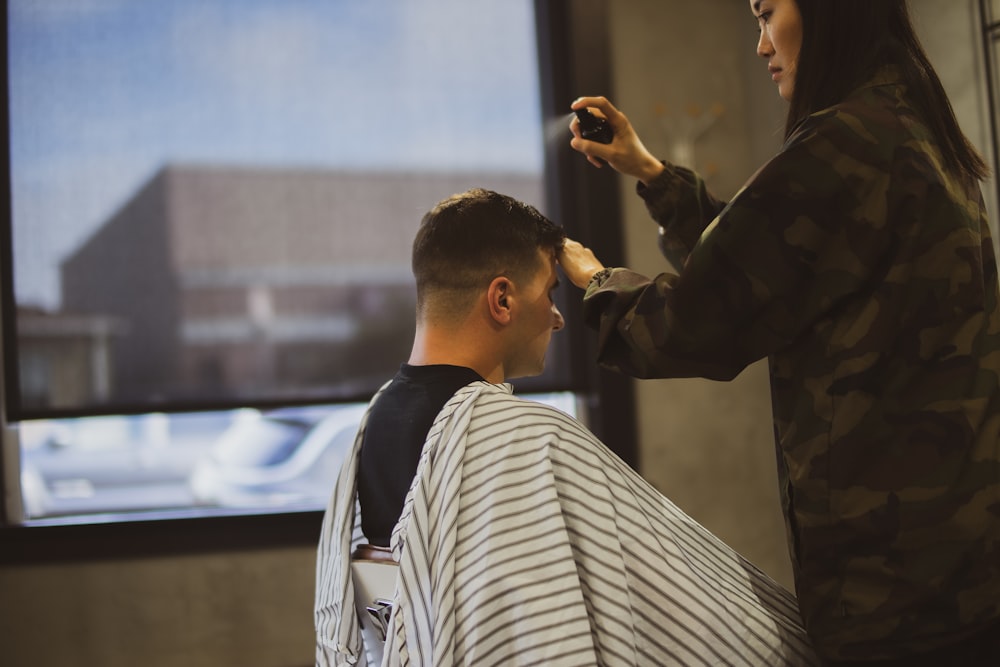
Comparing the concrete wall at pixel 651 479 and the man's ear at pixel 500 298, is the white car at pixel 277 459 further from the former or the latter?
the man's ear at pixel 500 298

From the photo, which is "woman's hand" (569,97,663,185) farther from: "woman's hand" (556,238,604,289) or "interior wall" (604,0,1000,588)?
"interior wall" (604,0,1000,588)

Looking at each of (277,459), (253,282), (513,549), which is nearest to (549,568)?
(513,549)

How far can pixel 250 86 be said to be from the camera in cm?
314

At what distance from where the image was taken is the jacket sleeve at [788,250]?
113cm

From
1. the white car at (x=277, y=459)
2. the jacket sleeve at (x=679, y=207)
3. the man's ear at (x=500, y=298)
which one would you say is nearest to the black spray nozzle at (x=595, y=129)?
the jacket sleeve at (x=679, y=207)

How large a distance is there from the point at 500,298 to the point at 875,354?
2.06ft

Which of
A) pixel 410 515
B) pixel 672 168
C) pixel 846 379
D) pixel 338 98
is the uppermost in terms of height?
pixel 338 98

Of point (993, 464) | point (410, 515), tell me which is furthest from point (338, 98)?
point (993, 464)

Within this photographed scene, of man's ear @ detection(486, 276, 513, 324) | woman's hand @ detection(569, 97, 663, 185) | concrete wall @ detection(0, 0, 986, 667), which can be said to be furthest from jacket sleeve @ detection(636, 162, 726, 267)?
concrete wall @ detection(0, 0, 986, 667)

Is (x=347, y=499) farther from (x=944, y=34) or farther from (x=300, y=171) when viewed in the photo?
(x=944, y=34)

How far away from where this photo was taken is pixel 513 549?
116cm

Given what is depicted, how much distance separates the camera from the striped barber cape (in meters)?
1.13

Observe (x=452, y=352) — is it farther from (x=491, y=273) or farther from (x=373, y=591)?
(x=373, y=591)

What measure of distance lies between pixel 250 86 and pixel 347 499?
214cm
